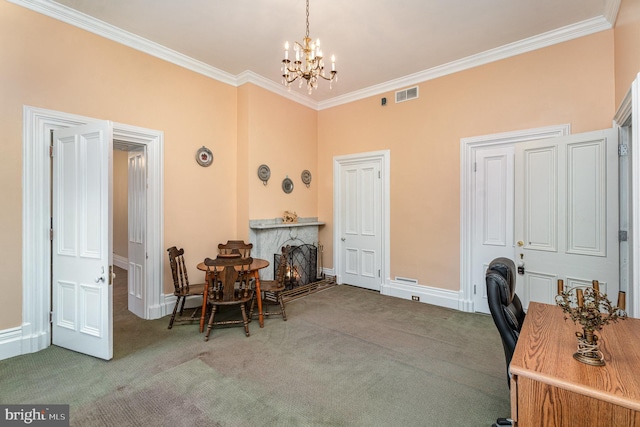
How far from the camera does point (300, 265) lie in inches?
210

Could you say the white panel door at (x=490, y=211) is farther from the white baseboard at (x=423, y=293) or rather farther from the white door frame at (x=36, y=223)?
the white door frame at (x=36, y=223)

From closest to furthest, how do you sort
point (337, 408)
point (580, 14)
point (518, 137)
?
point (337, 408) < point (580, 14) < point (518, 137)

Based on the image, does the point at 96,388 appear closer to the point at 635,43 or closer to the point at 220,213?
the point at 220,213

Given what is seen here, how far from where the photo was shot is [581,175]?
296cm

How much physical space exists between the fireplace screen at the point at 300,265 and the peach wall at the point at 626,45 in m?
4.44

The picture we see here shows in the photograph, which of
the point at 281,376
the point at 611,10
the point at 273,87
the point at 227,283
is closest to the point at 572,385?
the point at 281,376

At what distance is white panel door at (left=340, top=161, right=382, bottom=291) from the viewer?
5098mm

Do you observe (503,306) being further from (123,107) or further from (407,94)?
(123,107)

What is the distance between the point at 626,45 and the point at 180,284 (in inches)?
209

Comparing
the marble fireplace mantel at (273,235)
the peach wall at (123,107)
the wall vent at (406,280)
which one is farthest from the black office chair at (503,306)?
the peach wall at (123,107)

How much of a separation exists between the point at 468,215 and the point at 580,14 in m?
2.43

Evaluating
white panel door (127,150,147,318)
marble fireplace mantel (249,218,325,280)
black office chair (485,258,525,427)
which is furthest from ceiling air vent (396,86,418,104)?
white panel door (127,150,147,318)

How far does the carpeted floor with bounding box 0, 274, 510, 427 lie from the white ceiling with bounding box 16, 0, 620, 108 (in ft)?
11.2

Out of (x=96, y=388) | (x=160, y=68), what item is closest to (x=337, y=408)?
(x=96, y=388)
